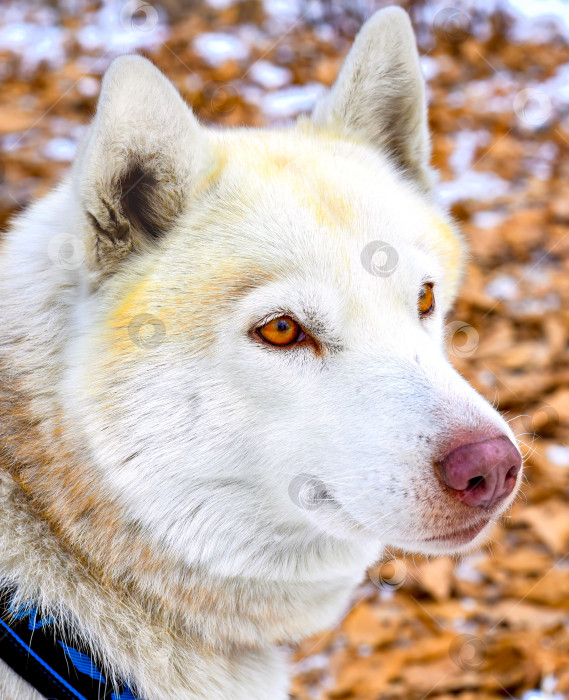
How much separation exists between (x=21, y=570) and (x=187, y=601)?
432mm

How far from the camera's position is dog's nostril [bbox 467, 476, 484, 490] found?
5.20 ft

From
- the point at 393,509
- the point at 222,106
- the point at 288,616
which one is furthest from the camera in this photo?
the point at 222,106

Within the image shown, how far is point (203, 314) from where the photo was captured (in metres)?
1.76

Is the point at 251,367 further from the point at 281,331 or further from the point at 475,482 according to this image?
the point at 475,482


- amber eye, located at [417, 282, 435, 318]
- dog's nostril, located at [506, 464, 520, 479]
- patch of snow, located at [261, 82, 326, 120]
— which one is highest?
patch of snow, located at [261, 82, 326, 120]

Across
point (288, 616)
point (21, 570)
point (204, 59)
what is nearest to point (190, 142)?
point (21, 570)

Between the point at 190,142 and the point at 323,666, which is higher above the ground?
the point at 190,142

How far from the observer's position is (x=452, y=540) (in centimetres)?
171

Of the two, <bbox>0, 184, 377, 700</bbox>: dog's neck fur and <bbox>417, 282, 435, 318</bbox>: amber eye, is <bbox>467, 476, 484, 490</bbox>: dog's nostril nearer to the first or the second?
<bbox>0, 184, 377, 700</bbox>: dog's neck fur

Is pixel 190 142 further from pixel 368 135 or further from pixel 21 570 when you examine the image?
pixel 21 570

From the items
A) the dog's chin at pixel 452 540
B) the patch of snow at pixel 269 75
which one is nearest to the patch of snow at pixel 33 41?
the patch of snow at pixel 269 75

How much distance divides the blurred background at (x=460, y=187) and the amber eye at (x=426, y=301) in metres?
0.49

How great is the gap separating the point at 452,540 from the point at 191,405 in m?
0.74

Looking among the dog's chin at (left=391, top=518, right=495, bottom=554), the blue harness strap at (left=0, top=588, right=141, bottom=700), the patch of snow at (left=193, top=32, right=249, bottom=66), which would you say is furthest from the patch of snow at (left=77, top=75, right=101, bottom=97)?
the dog's chin at (left=391, top=518, right=495, bottom=554)
